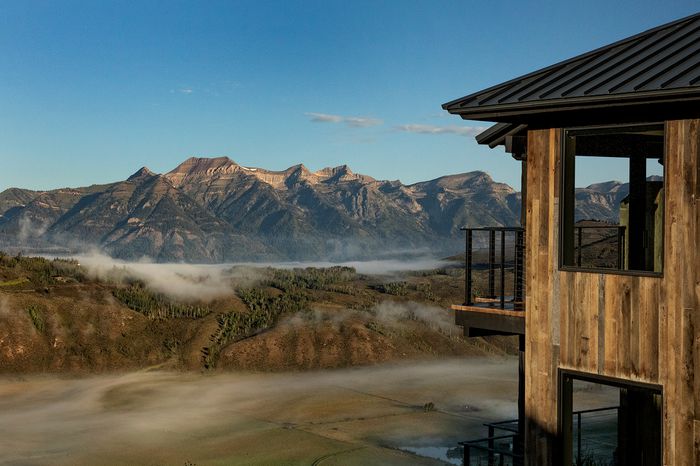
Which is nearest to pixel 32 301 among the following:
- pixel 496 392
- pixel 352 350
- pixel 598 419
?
pixel 352 350

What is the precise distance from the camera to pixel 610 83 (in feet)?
39.8

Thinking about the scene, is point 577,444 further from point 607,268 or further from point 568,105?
point 568,105

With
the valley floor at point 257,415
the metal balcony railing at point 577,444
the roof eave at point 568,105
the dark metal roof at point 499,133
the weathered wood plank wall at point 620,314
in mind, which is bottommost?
the valley floor at point 257,415

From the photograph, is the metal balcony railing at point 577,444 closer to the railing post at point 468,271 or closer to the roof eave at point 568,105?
the railing post at point 468,271

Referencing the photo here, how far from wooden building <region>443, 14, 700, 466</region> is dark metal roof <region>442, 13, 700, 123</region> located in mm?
25

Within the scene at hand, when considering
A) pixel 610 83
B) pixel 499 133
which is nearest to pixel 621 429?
pixel 499 133

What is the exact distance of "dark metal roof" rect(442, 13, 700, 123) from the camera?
11484mm

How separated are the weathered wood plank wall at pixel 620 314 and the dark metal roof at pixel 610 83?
0.56 meters

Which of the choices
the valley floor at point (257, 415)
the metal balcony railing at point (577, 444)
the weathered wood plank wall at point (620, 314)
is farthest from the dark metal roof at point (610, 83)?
the valley floor at point (257, 415)

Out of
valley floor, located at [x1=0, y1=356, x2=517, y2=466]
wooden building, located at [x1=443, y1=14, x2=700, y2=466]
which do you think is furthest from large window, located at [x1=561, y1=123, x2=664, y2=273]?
valley floor, located at [x1=0, y1=356, x2=517, y2=466]

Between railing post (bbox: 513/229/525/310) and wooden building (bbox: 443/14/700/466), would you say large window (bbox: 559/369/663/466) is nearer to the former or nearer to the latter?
wooden building (bbox: 443/14/700/466)

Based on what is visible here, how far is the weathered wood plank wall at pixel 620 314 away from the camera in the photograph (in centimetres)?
1152

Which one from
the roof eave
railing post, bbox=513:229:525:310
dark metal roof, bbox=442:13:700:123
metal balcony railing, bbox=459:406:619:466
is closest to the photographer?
the roof eave

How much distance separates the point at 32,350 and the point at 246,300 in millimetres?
12152
